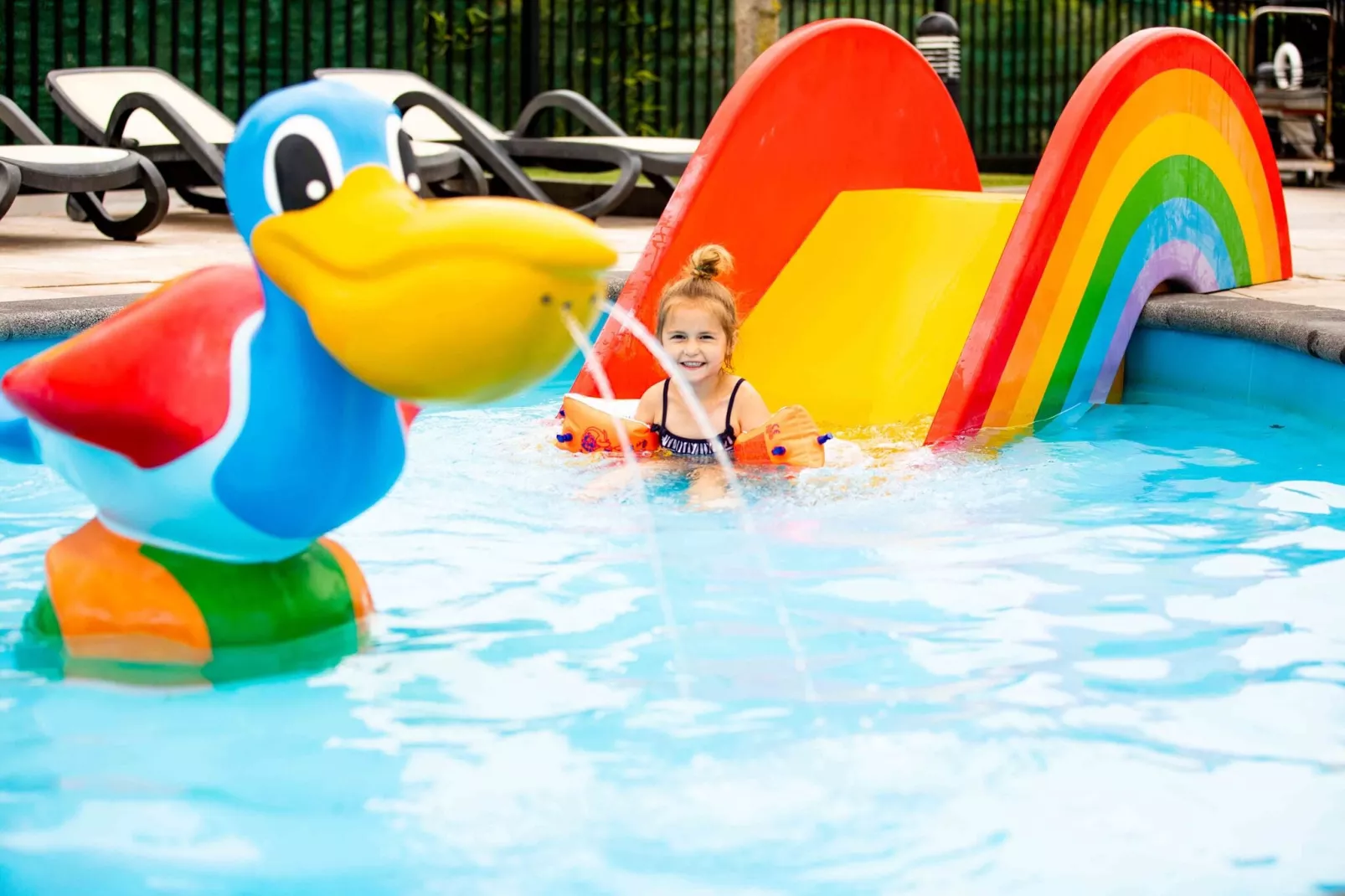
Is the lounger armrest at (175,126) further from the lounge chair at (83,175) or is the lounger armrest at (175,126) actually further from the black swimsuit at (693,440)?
the black swimsuit at (693,440)

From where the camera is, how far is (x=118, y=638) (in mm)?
2512

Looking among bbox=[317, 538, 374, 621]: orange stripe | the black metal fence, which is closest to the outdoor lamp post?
the black metal fence

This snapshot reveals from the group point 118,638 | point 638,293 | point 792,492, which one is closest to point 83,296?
point 638,293

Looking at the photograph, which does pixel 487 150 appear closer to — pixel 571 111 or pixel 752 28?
pixel 571 111

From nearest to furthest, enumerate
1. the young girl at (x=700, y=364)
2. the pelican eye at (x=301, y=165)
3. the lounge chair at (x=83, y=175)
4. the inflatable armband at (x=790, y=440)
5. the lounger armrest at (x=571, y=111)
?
the pelican eye at (x=301, y=165) < the inflatable armband at (x=790, y=440) < the young girl at (x=700, y=364) < the lounge chair at (x=83, y=175) < the lounger armrest at (x=571, y=111)

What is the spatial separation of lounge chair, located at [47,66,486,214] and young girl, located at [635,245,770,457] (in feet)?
12.1

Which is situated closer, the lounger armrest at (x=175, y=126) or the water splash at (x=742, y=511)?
the water splash at (x=742, y=511)

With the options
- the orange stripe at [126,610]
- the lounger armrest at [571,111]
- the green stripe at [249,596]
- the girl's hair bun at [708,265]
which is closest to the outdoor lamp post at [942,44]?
the lounger armrest at [571,111]

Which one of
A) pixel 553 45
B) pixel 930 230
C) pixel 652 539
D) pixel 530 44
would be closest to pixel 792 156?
pixel 930 230

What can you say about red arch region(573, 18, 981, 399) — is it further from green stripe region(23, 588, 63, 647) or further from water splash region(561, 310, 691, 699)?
green stripe region(23, 588, 63, 647)

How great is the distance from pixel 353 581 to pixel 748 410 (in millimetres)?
1628

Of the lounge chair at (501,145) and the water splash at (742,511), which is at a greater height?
the lounge chair at (501,145)

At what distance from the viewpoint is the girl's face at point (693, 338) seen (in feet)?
13.2

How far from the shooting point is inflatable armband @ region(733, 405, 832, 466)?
394cm
